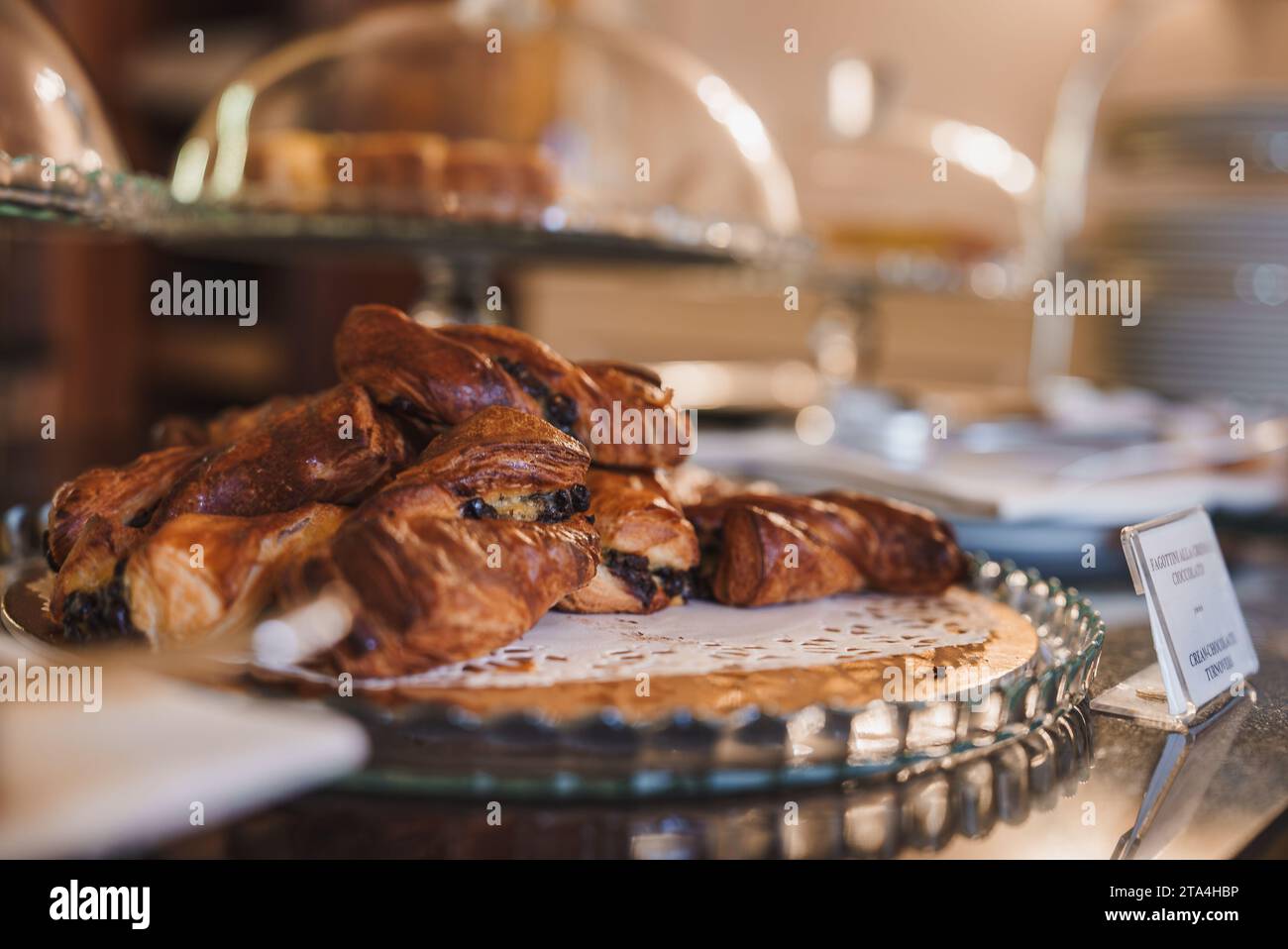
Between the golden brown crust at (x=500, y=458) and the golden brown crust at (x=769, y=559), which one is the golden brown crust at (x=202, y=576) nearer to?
the golden brown crust at (x=500, y=458)

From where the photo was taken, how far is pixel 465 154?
1.73 meters

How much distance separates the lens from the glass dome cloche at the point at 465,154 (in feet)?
4.98

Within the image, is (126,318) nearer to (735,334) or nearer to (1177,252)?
(735,334)

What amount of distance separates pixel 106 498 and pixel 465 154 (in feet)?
3.29

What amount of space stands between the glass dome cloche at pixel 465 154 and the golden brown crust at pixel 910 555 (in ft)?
2.03

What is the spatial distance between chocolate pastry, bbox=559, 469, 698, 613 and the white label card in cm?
30

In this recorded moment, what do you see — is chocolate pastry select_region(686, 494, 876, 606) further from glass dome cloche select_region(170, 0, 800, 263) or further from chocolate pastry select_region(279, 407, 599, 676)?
glass dome cloche select_region(170, 0, 800, 263)

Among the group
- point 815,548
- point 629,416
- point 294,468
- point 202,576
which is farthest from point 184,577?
point 815,548

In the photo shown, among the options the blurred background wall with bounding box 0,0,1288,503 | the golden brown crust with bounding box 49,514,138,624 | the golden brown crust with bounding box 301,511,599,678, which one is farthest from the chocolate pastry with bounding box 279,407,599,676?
the blurred background wall with bounding box 0,0,1288,503

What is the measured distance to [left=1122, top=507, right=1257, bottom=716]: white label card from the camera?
2.70 feet

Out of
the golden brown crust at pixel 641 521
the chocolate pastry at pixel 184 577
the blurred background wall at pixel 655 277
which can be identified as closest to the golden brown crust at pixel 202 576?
the chocolate pastry at pixel 184 577

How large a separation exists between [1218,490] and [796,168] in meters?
2.58
